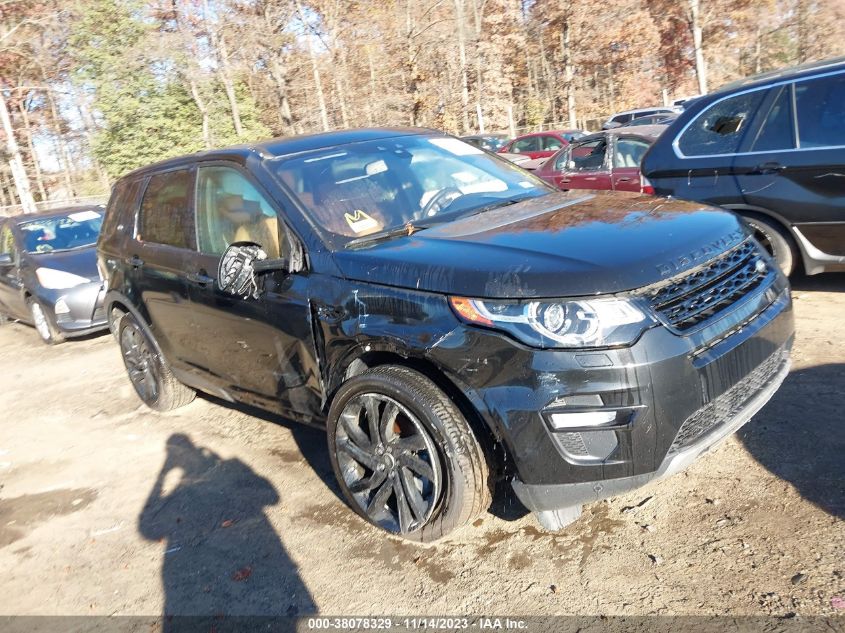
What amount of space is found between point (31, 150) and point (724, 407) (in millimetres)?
36757

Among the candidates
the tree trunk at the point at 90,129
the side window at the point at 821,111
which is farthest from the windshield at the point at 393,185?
the tree trunk at the point at 90,129

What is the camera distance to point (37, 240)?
348 inches

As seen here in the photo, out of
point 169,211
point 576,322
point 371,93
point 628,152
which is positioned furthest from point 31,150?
point 576,322

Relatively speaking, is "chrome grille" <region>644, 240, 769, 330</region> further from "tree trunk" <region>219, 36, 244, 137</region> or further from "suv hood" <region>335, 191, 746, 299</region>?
"tree trunk" <region>219, 36, 244, 137</region>

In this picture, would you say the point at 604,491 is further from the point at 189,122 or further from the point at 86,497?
the point at 189,122

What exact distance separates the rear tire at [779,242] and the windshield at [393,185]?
2.37 metres

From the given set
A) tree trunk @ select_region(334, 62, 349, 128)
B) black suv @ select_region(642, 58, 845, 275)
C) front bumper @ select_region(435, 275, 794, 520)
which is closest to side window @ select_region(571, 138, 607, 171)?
black suv @ select_region(642, 58, 845, 275)

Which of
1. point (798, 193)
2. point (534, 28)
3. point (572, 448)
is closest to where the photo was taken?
point (572, 448)

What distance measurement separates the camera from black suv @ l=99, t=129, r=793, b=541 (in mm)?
2527

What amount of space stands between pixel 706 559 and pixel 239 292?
2.48 meters

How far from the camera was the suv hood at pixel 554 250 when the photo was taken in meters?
2.57

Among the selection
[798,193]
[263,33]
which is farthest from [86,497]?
[263,33]

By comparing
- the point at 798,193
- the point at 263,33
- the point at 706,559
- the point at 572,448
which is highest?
the point at 263,33

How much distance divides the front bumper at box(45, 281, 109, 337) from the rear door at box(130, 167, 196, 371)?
341 cm
